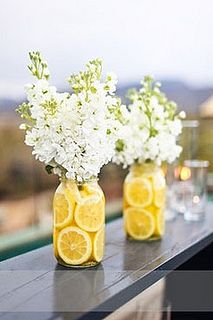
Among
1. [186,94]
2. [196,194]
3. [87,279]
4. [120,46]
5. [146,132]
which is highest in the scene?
[120,46]

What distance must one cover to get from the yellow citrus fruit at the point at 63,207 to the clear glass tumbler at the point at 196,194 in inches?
33.2

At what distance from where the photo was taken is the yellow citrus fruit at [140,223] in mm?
1727

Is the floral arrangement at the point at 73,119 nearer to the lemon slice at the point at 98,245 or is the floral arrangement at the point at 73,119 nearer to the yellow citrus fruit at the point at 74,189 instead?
the yellow citrus fruit at the point at 74,189

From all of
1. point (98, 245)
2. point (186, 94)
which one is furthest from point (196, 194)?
point (186, 94)

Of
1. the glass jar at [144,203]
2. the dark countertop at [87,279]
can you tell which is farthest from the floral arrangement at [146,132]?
the dark countertop at [87,279]

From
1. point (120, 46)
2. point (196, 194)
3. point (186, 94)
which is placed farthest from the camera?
point (186, 94)

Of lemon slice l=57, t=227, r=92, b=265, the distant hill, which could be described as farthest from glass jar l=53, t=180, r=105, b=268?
the distant hill

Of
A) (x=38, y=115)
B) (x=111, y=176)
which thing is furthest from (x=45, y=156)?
(x=111, y=176)

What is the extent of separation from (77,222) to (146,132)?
18.4 inches

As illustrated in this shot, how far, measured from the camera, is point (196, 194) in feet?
6.92

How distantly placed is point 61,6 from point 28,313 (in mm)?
1875

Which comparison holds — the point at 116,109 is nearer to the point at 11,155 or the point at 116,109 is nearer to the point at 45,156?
the point at 45,156

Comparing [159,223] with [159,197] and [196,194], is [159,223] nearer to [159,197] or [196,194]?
[159,197]

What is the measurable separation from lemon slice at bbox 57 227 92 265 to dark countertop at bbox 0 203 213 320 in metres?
0.03
